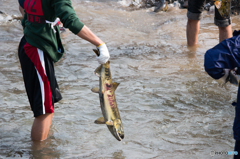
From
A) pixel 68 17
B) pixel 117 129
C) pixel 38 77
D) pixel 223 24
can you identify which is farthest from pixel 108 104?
pixel 223 24

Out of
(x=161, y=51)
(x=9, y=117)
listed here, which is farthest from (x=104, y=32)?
(x=9, y=117)

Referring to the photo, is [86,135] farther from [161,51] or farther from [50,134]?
[161,51]

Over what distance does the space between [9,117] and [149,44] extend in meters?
3.24

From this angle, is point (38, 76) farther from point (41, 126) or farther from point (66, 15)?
point (66, 15)

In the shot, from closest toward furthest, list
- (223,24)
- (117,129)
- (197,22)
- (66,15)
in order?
(66,15) < (117,129) < (223,24) < (197,22)

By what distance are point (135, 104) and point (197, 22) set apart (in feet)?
7.75

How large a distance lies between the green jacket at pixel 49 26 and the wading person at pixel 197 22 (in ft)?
9.75

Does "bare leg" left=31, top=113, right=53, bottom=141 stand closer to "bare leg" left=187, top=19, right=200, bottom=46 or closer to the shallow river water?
the shallow river water

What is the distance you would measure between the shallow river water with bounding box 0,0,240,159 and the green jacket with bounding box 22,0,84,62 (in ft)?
3.25

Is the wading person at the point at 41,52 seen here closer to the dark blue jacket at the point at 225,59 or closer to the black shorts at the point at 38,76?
the black shorts at the point at 38,76

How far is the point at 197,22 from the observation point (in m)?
5.20

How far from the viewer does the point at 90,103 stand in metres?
3.73

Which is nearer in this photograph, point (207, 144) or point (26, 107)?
point (207, 144)

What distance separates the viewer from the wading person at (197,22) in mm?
4582
